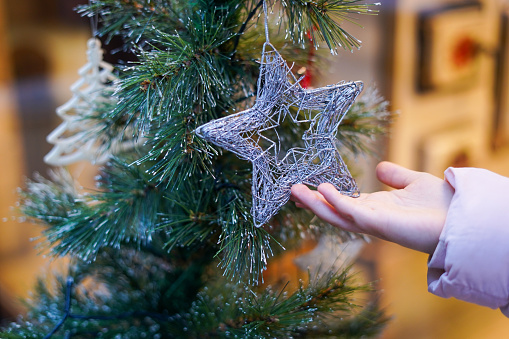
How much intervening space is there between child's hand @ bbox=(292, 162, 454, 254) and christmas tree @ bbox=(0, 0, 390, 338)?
30 mm

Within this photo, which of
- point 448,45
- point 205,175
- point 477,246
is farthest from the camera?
point 448,45

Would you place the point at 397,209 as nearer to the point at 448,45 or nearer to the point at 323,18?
the point at 323,18

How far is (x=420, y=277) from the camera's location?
4.80ft

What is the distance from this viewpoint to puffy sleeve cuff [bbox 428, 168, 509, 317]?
418 millimetres

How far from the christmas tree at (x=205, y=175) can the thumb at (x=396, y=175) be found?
0.07 m

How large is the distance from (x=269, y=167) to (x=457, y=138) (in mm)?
1058

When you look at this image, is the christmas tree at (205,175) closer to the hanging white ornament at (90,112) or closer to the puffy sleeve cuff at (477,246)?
the hanging white ornament at (90,112)

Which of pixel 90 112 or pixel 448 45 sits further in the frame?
pixel 448 45

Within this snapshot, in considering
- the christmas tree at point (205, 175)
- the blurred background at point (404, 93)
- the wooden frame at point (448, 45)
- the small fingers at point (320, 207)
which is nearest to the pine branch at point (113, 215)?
the christmas tree at point (205, 175)

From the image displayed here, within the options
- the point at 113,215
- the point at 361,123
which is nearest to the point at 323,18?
→ the point at 361,123

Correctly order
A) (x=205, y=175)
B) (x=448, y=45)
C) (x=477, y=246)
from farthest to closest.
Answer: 1. (x=448, y=45)
2. (x=205, y=175)
3. (x=477, y=246)

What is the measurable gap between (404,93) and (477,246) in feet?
3.22

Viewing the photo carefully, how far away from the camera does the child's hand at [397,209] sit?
0.46 meters

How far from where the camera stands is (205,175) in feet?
1.76
